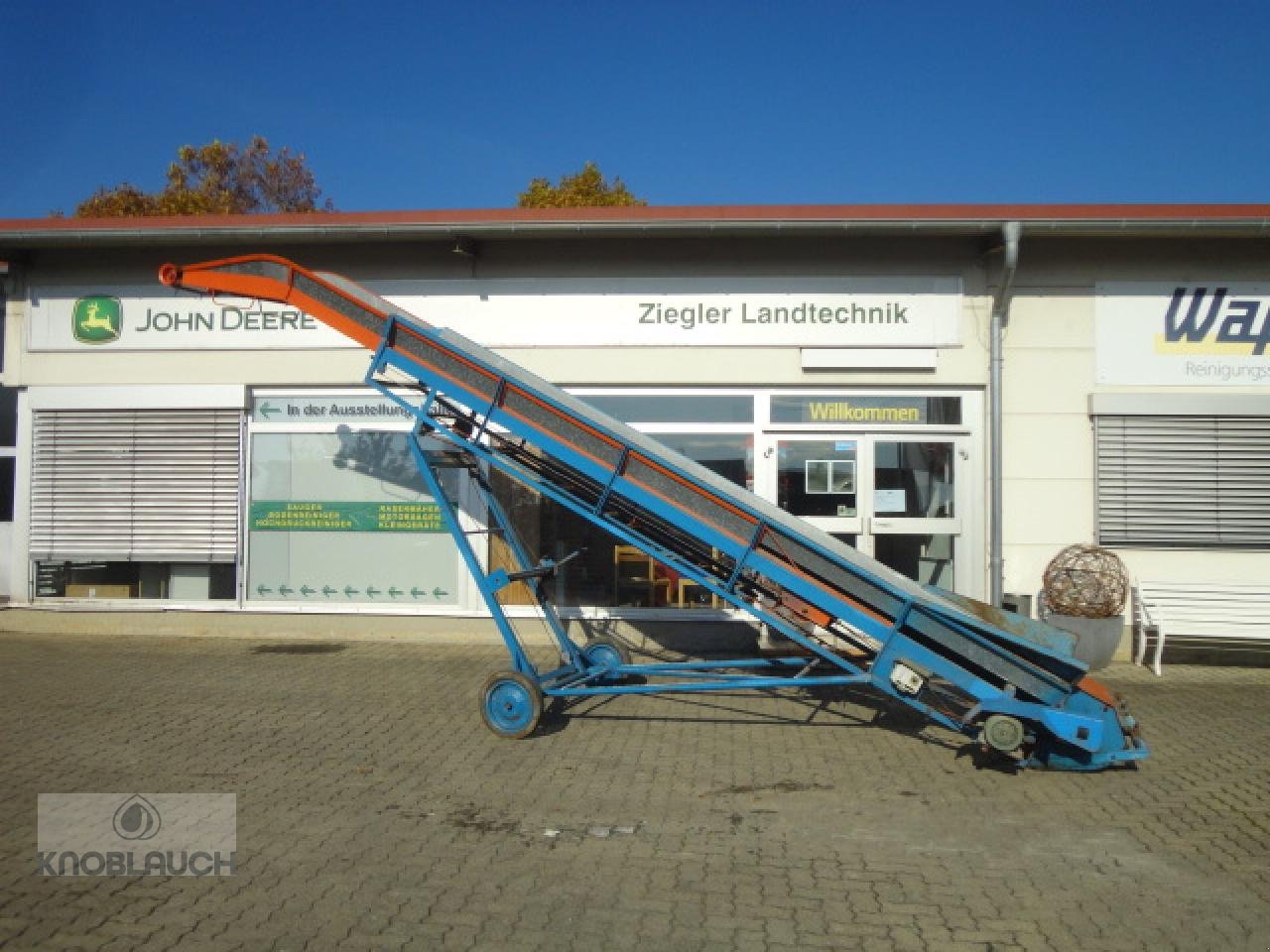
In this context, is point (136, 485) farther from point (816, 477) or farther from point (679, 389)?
point (816, 477)

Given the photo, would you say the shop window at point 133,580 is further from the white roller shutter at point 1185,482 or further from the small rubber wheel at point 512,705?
the white roller shutter at point 1185,482

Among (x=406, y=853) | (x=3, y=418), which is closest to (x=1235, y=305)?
(x=406, y=853)

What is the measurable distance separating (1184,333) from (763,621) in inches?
244

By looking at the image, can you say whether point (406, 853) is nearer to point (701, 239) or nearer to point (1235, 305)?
point (701, 239)

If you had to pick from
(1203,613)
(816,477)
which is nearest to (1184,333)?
(1203,613)

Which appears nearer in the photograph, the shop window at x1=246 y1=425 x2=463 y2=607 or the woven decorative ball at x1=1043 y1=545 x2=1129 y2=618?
the woven decorative ball at x1=1043 y1=545 x2=1129 y2=618

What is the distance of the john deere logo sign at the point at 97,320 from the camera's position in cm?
1093

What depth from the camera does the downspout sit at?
977 cm

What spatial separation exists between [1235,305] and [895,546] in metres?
4.02

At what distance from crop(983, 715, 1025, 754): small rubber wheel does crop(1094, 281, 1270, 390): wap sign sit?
5566mm

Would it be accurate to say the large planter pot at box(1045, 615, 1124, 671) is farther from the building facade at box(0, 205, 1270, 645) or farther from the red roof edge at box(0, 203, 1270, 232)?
the red roof edge at box(0, 203, 1270, 232)

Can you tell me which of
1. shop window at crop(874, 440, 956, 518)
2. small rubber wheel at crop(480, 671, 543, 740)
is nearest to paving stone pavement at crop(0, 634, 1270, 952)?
small rubber wheel at crop(480, 671, 543, 740)

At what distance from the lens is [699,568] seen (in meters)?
6.75

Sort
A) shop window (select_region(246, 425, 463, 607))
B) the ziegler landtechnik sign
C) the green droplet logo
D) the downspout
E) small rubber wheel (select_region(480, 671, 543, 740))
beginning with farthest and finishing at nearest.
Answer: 1. shop window (select_region(246, 425, 463, 607))
2. the ziegler landtechnik sign
3. the downspout
4. small rubber wheel (select_region(480, 671, 543, 740))
5. the green droplet logo
